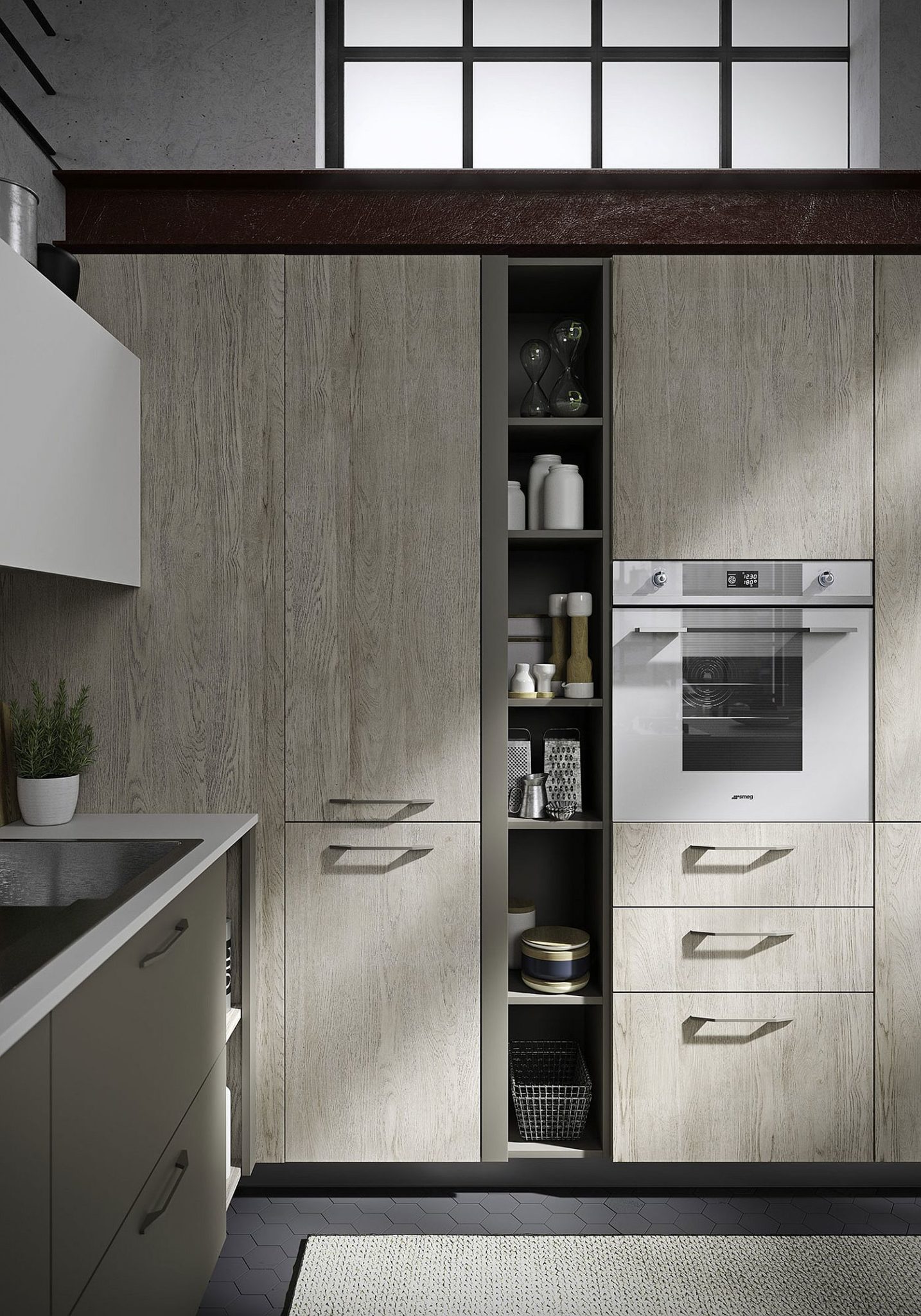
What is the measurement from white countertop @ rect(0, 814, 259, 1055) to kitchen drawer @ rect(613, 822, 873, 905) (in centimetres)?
90

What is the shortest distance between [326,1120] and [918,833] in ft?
4.99

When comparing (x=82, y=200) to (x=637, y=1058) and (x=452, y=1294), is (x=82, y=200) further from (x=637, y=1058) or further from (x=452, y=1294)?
(x=452, y=1294)

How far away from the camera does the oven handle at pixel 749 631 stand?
196 cm

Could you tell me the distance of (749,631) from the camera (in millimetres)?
1966

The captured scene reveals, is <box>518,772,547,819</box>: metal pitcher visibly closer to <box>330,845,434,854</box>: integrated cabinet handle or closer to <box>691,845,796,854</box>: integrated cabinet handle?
<box>330,845,434,854</box>: integrated cabinet handle

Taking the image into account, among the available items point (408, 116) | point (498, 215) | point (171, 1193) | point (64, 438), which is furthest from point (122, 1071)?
point (408, 116)

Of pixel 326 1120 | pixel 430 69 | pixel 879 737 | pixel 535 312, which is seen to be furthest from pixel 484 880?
pixel 430 69

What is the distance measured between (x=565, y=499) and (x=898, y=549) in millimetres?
784

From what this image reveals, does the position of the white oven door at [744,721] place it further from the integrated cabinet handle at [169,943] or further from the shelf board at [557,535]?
the integrated cabinet handle at [169,943]

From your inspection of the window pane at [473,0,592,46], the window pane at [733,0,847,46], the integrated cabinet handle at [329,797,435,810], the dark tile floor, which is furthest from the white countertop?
the window pane at [733,0,847,46]

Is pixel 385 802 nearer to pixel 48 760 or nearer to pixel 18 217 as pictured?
pixel 48 760

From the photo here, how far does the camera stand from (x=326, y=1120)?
1926 mm

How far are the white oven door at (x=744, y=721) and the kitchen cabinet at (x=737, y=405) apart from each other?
Result: 0.18m

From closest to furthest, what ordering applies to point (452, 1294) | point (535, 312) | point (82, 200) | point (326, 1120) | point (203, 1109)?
point (203, 1109) < point (452, 1294) < point (326, 1120) < point (82, 200) < point (535, 312)
